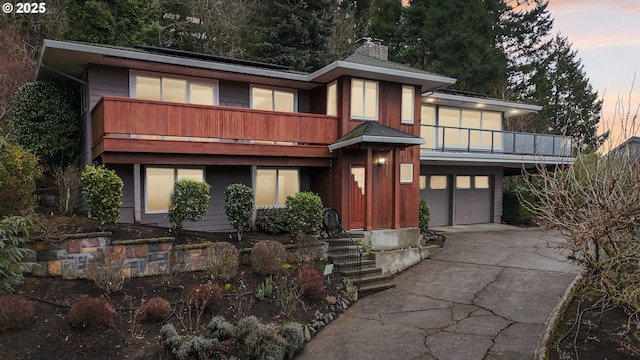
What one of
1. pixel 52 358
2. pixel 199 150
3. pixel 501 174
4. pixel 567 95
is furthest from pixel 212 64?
pixel 567 95

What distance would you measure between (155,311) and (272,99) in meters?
8.94

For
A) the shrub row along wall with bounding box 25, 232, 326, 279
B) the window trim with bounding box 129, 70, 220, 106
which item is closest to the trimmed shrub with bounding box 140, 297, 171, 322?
the shrub row along wall with bounding box 25, 232, 326, 279

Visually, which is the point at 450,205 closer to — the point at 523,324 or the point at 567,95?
the point at 523,324

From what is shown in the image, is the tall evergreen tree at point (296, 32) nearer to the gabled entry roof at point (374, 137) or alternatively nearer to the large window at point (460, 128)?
the large window at point (460, 128)

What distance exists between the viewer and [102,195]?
8.52 metres

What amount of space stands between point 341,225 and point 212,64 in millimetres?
6699

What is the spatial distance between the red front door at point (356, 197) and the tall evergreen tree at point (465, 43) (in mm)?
17283

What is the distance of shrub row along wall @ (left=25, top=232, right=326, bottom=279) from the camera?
24.8 ft

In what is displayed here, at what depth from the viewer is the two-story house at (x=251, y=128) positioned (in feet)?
34.6

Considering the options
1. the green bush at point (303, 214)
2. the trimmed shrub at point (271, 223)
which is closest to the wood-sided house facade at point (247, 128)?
the trimmed shrub at point (271, 223)

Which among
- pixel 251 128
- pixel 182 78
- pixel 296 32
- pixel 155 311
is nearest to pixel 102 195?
pixel 155 311

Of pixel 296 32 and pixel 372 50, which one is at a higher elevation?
pixel 296 32

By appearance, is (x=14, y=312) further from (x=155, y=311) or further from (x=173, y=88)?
(x=173, y=88)

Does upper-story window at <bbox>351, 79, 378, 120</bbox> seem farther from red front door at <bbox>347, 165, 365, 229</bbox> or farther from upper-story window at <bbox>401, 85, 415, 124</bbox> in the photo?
red front door at <bbox>347, 165, 365, 229</bbox>
